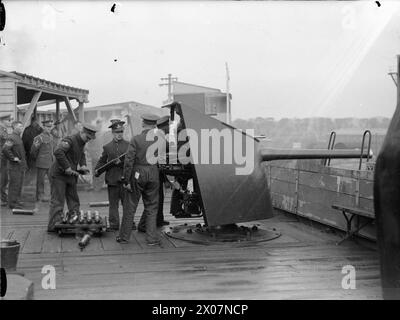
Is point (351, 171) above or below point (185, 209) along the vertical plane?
above

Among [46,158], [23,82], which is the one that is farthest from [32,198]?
[23,82]

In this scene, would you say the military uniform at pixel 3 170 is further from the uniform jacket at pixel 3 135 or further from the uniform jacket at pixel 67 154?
the uniform jacket at pixel 67 154

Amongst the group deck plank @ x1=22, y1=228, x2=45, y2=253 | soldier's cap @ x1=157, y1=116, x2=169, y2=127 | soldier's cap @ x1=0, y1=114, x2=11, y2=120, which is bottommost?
deck plank @ x1=22, y1=228, x2=45, y2=253

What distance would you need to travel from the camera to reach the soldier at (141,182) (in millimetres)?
6578

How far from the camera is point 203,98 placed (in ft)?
23.4

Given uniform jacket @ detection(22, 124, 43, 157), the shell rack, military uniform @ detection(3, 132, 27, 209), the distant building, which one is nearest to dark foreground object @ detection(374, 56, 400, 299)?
the distant building

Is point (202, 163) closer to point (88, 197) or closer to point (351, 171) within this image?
point (351, 171)

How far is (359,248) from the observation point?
20.8ft

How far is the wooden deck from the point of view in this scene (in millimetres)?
4512

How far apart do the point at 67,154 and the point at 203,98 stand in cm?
205

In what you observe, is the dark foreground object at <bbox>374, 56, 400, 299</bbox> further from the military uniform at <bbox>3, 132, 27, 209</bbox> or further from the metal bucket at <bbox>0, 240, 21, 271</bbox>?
the military uniform at <bbox>3, 132, 27, 209</bbox>

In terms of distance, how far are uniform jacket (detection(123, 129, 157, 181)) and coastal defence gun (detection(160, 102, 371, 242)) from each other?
0.41 meters

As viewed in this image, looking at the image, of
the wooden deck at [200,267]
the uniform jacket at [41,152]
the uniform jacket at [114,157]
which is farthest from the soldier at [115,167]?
the uniform jacket at [41,152]
